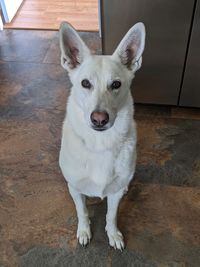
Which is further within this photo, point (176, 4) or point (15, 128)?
point (15, 128)

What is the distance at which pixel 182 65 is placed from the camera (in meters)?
2.08

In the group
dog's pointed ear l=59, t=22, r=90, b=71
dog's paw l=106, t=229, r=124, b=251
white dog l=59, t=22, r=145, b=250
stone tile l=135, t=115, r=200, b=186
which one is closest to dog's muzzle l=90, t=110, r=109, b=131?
white dog l=59, t=22, r=145, b=250

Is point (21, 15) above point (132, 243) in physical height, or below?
above

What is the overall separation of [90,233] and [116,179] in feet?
1.51

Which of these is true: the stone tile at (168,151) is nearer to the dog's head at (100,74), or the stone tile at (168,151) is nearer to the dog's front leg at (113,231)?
the dog's front leg at (113,231)

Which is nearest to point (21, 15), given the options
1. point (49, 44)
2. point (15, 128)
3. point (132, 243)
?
point (49, 44)

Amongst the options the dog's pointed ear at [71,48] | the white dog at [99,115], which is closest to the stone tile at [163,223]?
the white dog at [99,115]

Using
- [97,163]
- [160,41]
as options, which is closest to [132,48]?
[97,163]

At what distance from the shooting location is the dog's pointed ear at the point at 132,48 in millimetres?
1281

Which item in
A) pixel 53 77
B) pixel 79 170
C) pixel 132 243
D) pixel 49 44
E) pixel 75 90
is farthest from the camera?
pixel 49 44

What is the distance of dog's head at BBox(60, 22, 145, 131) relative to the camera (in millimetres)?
1231

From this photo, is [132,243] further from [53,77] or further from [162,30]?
[53,77]

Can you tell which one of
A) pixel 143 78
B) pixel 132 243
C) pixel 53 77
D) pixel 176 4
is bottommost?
pixel 132 243

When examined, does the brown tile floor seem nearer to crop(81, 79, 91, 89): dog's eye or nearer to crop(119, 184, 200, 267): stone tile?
crop(119, 184, 200, 267): stone tile
